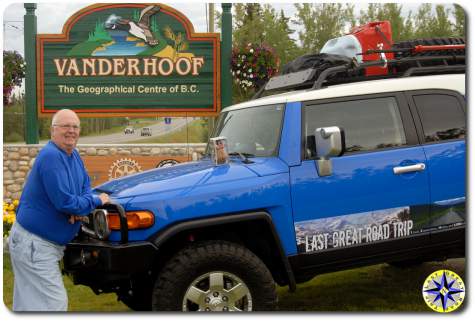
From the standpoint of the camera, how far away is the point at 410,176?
411 centimetres

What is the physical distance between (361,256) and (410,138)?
98 cm

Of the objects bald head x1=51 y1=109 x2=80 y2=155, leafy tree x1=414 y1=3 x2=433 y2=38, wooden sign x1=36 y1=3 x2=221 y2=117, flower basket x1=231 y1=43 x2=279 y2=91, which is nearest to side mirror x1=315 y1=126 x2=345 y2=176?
bald head x1=51 y1=109 x2=80 y2=155

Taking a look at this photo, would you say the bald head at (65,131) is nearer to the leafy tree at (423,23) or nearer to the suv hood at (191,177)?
the suv hood at (191,177)

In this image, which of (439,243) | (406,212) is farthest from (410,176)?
(439,243)

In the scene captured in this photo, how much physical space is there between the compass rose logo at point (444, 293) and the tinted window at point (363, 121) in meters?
1.06

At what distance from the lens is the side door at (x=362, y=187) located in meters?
3.92

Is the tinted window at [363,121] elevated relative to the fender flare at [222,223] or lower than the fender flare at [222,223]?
elevated

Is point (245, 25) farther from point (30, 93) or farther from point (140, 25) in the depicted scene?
point (30, 93)

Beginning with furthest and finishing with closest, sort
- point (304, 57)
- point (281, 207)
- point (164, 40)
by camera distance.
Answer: point (164, 40) → point (304, 57) → point (281, 207)

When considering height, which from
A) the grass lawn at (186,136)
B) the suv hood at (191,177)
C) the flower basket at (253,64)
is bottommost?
the suv hood at (191,177)

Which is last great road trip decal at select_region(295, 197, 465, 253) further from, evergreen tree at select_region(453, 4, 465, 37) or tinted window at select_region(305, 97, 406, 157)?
evergreen tree at select_region(453, 4, 465, 37)

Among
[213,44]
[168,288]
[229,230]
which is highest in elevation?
[213,44]

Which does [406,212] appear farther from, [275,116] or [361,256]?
[275,116]

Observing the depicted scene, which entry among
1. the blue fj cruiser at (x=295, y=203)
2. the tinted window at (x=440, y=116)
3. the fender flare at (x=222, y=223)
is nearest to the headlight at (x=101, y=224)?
the blue fj cruiser at (x=295, y=203)
